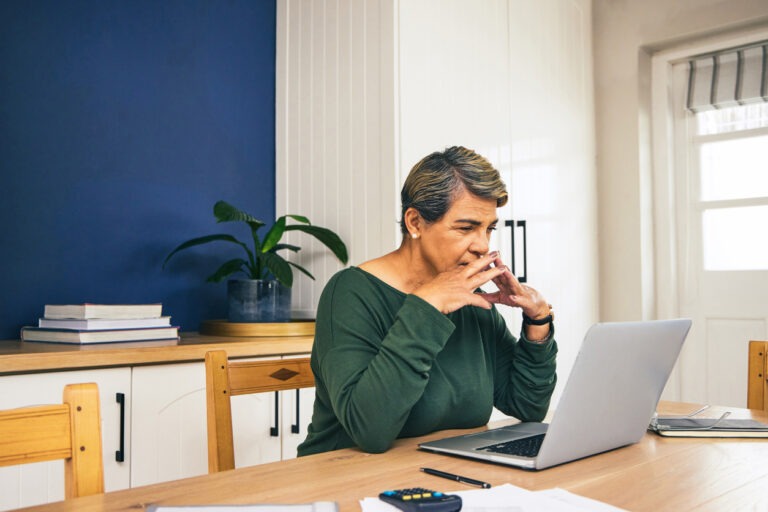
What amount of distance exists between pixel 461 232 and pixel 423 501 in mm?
680

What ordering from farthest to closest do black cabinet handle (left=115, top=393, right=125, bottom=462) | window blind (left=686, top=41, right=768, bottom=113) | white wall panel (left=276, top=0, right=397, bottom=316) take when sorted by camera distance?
window blind (left=686, top=41, right=768, bottom=113) → white wall panel (left=276, top=0, right=397, bottom=316) → black cabinet handle (left=115, top=393, right=125, bottom=462)

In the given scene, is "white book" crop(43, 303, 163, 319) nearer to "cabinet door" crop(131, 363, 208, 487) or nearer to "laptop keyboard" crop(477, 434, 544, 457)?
"cabinet door" crop(131, 363, 208, 487)

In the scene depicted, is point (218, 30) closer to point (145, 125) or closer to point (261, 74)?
point (261, 74)

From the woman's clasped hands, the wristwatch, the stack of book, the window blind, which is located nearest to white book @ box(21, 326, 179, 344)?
the stack of book

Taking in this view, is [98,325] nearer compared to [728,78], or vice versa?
[98,325]

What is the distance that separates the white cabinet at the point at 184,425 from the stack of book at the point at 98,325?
18cm

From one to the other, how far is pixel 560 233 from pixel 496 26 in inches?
36.2

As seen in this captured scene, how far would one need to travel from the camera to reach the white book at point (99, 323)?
1.81 m

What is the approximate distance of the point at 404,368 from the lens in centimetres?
112

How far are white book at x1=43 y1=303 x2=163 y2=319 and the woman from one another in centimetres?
79

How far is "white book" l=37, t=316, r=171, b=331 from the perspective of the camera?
1.81 meters

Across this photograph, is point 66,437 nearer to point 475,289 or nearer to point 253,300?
point 475,289

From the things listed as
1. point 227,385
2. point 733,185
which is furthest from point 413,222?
point 733,185

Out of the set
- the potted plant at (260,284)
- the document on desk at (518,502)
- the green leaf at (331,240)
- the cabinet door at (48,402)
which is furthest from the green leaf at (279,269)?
the document on desk at (518,502)
